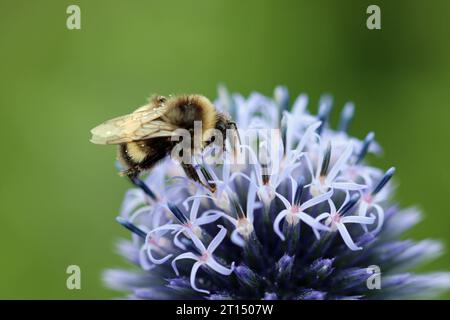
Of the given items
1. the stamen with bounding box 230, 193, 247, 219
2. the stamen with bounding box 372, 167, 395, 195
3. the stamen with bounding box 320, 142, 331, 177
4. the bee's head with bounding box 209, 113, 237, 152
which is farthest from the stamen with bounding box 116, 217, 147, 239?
the stamen with bounding box 372, 167, 395, 195

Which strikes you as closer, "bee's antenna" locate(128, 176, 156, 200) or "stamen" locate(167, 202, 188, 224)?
"stamen" locate(167, 202, 188, 224)

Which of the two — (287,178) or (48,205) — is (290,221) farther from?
(48,205)

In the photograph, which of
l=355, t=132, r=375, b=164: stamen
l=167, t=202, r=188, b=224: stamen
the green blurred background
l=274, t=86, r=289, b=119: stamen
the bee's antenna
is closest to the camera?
l=167, t=202, r=188, b=224: stamen

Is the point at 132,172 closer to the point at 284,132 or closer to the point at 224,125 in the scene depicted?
the point at 224,125

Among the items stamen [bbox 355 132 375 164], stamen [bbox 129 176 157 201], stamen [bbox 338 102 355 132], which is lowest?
stamen [bbox 129 176 157 201]

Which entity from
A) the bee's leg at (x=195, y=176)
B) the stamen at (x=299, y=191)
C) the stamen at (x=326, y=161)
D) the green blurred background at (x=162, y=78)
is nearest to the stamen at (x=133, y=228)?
the bee's leg at (x=195, y=176)

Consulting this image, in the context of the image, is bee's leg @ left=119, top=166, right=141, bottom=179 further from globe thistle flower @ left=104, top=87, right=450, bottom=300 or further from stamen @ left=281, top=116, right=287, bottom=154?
stamen @ left=281, top=116, right=287, bottom=154

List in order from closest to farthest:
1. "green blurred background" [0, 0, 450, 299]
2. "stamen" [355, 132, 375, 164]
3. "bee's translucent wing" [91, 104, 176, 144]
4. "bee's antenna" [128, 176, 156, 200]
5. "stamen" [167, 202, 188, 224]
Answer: "bee's translucent wing" [91, 104, 176, 144]
"stamen" [167, 202, 188, 224]
"bee's antenna" [128, 176, 156, 200]
"stamen" [355, 132, 375, 164]
"green blurred background" [0, 0, 450, 299]
